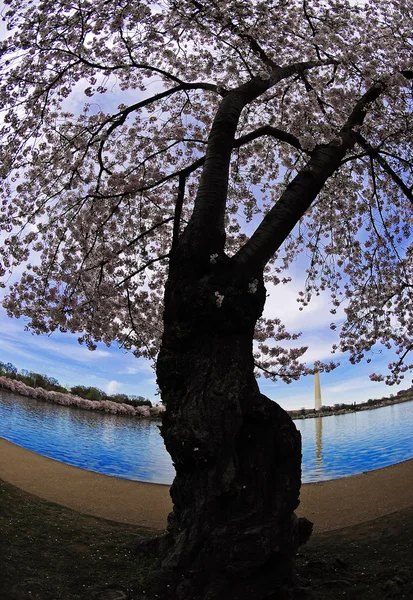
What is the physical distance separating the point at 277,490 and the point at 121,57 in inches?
188

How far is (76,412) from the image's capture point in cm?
1617

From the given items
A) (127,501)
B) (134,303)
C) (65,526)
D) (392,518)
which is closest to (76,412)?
(127,501)

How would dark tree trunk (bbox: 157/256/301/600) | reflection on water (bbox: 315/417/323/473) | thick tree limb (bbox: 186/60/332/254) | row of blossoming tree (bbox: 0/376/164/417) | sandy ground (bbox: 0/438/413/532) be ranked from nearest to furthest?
1. dark tree trunk (bbox: 157/256/301/600)
2. thick tree limb (bbox: 186/60/332/254)
3. sandy ground (bbox: 0/438/413/532)
4. reflection on water (bbox: 315/417/323/473)
5. row of blossoming tree (bbox: 0/376/164/417)

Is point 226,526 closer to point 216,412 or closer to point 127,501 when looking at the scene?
point 216,412

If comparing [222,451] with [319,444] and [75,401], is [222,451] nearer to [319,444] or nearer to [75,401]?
[319,444]

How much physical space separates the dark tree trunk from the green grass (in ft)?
1.44

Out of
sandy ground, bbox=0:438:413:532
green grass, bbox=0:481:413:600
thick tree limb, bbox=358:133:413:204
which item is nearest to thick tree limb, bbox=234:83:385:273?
thick tree limb, bbox=358:133:413:204

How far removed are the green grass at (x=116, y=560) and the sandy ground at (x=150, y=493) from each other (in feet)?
4.31

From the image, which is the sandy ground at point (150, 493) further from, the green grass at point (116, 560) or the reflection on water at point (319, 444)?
the reflection on water at point (319, 444)

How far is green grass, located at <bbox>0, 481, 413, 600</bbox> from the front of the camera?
2482 mm

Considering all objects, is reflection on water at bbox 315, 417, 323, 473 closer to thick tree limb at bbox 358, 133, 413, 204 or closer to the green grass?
the green grass

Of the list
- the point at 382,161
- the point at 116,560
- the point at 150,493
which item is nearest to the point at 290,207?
the point at 382,161

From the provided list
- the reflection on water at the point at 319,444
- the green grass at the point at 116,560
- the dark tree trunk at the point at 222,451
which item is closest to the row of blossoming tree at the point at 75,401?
the reflection on water at the point at 319,444

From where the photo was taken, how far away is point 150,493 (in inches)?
314
